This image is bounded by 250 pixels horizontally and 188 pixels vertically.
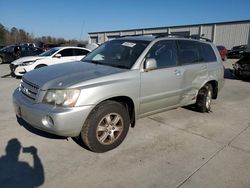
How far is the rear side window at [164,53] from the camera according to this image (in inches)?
166

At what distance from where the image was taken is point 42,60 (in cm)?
1039

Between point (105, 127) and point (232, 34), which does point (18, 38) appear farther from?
point (105, 127)

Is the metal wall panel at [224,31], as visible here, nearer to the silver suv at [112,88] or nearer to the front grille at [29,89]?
the silver suv at [112,88]

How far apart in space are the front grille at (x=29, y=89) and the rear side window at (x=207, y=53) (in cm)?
362

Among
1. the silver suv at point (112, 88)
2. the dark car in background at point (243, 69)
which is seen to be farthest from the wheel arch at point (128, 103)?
the dark car in background at point (243, 69)

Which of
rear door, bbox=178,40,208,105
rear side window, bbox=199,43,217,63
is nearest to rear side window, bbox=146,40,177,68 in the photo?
rear door, bbox=178,40,208,105

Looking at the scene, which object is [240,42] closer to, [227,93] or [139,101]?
[227,93]

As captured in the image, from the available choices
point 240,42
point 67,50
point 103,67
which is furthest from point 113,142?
point 240,42

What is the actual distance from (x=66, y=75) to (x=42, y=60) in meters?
7.46

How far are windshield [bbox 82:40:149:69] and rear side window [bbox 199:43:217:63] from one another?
1758 millimetres

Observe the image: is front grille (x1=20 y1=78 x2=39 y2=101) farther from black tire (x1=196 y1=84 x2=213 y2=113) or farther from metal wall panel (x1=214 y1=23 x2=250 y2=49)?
metal wall panel (x1=214 y1=23 x2=250 y2=49)

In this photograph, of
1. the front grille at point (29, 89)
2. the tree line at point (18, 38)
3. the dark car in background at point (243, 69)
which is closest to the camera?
the front grille at point (29, 89)

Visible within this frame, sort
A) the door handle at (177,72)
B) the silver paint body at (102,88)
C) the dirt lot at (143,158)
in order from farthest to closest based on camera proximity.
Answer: the door handle at (177,72), the silver paint body at (102,88), the dirt lot at (143,158)

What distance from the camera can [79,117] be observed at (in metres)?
3.18
